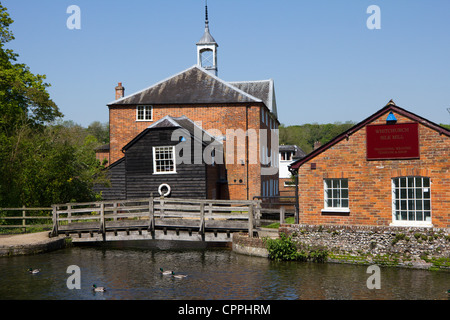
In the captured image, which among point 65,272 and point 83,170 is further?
point 83,170

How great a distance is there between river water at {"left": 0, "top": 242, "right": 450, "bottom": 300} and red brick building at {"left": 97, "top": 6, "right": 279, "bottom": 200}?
47.2ft

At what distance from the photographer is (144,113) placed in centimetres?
3578

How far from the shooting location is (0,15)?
32156 mm

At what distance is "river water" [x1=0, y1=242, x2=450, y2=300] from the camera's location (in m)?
13.3

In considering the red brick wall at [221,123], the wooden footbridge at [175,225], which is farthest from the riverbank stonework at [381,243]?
the red brick wall at [221,123]

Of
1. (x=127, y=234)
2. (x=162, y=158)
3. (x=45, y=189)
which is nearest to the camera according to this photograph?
(x=127, y=234)

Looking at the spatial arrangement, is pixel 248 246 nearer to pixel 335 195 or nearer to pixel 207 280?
pixel 335 195

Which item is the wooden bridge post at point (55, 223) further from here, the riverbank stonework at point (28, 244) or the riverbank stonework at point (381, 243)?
the riverbank stonework at point (381, 243)

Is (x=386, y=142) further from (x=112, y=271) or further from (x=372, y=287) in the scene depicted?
(x=112, y=271)

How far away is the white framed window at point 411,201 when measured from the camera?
17047mm

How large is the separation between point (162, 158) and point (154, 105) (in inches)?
318

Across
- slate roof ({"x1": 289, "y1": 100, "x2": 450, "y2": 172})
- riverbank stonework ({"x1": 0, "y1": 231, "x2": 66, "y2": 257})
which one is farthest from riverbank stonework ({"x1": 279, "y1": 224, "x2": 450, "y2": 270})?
riverbank stonework ({"x1": 0, "y1": 231, "x2": 66, "y2": 257})

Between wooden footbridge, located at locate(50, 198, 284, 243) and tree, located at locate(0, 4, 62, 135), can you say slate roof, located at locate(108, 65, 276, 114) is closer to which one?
tree, located at locate(0, 4, 62, 135)
